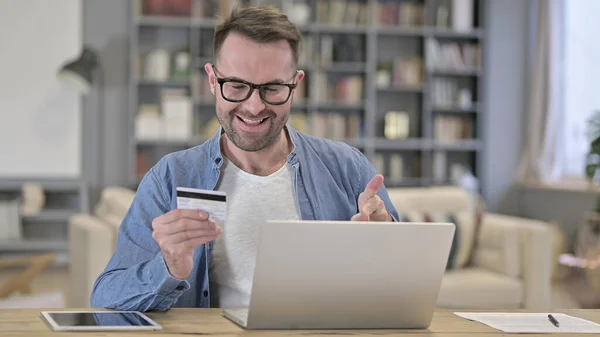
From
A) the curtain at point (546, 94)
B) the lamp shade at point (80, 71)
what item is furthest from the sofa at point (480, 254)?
the curtain at point (546, 94)

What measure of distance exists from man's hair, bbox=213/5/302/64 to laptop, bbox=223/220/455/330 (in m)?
0.65

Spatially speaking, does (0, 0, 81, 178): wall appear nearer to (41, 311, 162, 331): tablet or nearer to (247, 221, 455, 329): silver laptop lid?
(41, 311, 162, 331): tablet

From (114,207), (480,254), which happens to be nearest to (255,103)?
(114,207)

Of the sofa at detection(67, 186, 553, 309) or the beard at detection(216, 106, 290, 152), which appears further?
the sofa at detection(67, 186, 553, 309)

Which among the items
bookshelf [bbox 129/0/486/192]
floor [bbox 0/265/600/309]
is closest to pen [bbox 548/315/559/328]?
floor [bbox 0/265/600/309]

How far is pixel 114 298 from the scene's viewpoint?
1909 mm

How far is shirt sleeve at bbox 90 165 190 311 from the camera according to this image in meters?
1.83

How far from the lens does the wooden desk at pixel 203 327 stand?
1632 millimetres

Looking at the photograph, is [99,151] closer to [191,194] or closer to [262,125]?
[262,125]

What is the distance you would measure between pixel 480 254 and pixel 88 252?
7.24ft

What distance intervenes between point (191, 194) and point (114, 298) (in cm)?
47

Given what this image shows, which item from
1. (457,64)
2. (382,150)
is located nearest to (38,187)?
(382,150)

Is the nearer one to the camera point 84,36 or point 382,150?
point 84,36

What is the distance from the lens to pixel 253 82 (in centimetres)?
202
